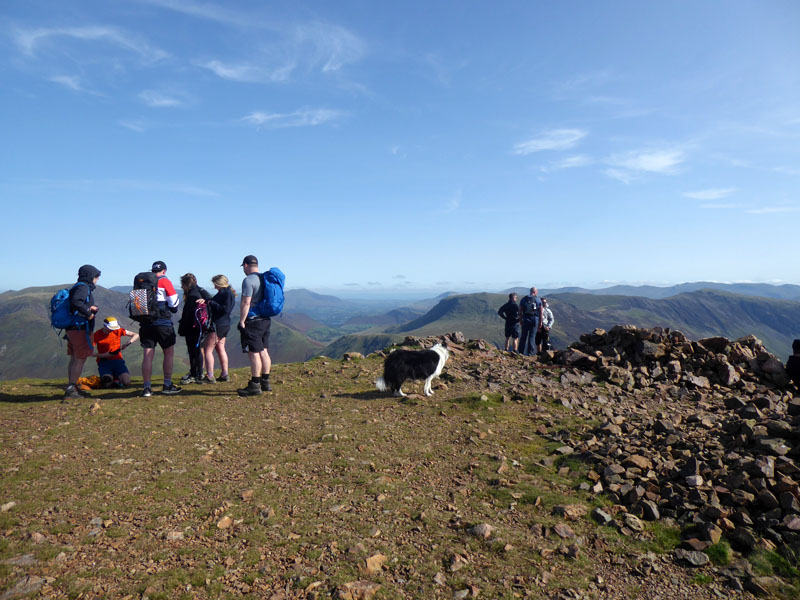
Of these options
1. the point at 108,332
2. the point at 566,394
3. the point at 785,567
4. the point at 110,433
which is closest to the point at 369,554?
the point at 785,567

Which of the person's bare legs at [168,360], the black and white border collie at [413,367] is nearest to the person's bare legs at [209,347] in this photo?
the person's bare legs at [168,360]

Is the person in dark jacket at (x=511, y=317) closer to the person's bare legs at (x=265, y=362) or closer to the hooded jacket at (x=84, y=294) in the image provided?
the person's bare legs at (x=265, y=362)

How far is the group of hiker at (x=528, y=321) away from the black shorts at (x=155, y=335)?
48.2ft

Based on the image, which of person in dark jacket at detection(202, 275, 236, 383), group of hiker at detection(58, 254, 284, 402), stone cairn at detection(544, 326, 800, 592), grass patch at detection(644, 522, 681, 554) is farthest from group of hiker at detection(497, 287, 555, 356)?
grass patch at detection(644, 522, 681, 554)

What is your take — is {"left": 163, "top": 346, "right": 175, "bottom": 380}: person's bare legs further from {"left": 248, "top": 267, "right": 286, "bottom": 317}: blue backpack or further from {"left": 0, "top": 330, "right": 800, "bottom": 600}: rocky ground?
{"left": 248, "top": 267, "right": 286, "bottom": 317}: blue backpack

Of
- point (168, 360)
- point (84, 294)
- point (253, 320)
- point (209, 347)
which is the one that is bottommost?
point (168, 360)

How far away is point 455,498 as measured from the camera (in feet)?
21.5

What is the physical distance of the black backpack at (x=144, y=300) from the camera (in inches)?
431

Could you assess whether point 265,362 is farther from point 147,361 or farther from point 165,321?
point 147,361

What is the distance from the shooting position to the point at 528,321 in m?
20.5

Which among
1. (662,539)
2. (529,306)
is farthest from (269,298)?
(529,306)

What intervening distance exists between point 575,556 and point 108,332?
14.0 m

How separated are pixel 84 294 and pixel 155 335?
207 cm

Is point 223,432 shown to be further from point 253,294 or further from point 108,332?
point 108,332
